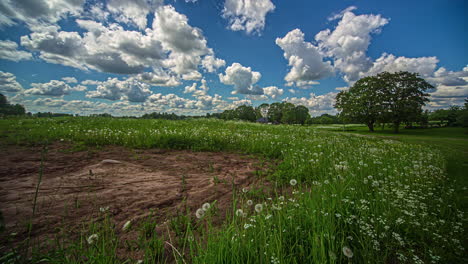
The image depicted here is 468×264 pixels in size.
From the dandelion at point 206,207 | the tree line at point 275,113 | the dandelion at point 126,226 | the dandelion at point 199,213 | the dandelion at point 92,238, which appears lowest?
the dandelion at point 126,226

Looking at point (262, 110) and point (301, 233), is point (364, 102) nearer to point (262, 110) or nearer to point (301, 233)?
point (301, 233)

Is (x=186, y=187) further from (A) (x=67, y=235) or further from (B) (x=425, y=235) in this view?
(B) (x=425, y=235)

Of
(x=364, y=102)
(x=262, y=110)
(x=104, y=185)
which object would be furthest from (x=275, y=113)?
(x=104, y=185)

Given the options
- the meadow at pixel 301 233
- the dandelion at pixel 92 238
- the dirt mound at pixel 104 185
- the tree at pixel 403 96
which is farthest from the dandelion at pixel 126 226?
the tree at pixel 403 96

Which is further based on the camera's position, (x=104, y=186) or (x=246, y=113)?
(x=246, y=113)

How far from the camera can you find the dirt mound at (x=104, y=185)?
98.1 inches

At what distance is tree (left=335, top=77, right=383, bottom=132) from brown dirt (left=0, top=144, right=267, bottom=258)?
37.6 meters

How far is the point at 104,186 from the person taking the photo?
3.40 m

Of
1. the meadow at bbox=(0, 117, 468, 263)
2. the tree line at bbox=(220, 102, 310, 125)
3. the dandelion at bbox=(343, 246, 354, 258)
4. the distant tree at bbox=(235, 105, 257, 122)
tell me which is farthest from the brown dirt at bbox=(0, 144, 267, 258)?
the distant tree at bbox=(235, 105, 257, 122)

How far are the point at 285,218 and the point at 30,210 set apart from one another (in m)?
3.71

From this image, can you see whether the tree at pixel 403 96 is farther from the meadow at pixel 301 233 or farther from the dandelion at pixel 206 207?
the dandelion at pixel 206 207

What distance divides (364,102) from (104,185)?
42.0 m

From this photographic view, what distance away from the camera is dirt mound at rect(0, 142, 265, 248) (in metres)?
2.49

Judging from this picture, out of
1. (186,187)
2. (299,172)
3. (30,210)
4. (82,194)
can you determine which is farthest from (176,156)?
(299,172)
